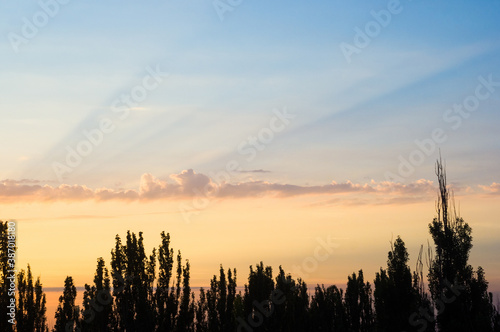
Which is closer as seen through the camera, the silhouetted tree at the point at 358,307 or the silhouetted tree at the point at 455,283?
the silhouetted tree at the point at 455,283

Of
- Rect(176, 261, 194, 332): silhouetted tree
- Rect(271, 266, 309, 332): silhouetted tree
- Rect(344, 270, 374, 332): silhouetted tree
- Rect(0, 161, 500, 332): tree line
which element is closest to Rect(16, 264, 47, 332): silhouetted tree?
Rect(0, 161, 500, 332): tree line

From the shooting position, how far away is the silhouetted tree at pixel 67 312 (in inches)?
1966

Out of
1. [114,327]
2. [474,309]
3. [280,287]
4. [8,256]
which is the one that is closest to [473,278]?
[474,309]

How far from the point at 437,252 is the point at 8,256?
130ft

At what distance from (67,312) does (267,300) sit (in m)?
19.1

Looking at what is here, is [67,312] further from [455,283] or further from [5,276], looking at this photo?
[455,283]

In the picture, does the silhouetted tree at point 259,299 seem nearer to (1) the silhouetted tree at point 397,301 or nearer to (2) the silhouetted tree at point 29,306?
(1) the silhouetted tree at point 397,301

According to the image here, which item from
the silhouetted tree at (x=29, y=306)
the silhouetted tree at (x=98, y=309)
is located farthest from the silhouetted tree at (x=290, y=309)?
the silhouetted tree at (x=29, y=306)

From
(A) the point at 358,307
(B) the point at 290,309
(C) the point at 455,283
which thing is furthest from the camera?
(A) the point at 358,307

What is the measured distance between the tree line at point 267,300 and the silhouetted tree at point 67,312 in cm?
9

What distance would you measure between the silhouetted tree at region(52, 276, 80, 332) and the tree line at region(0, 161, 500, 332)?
0.09 meters

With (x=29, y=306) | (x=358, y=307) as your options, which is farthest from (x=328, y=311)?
(x=29, y=306)

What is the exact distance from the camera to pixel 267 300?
178ft

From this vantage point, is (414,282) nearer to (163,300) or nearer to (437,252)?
(437,252)
